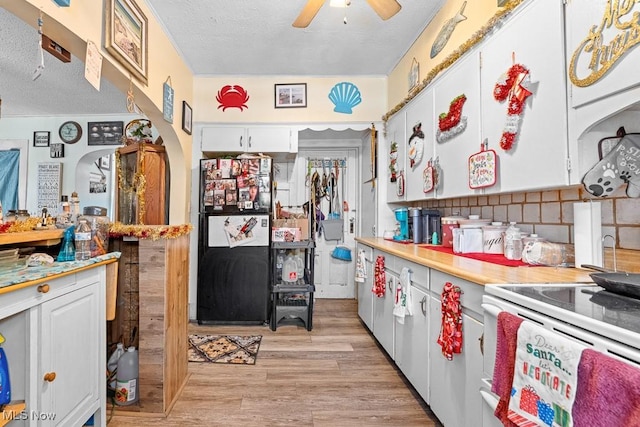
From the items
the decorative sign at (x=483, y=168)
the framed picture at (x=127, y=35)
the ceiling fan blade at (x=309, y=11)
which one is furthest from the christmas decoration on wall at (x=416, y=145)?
the framed picture at (x=127, y=35)

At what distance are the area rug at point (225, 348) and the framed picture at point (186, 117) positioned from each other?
209cm

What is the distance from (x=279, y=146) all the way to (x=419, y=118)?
5.13ft

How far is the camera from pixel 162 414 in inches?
70.1

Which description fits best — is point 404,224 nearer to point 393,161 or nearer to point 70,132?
point 393,161

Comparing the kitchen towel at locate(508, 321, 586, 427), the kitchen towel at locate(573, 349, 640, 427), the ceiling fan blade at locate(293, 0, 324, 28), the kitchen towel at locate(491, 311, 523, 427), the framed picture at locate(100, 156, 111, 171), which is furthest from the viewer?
the framed picture at locate(100, 156, 111, 171)

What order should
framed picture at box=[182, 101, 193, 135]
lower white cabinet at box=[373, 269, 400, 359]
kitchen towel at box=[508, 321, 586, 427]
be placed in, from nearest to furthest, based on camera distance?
1. kitchen towel at box=[508, 321, 586, 427]
2. lower white cabinet at box=[373, 269, 400, 359]
3. framed picture at box=[182, 101, 193, 135]

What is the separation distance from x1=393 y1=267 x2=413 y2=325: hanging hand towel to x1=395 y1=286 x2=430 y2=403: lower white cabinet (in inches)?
1.1

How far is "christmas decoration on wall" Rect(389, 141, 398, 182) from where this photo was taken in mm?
3211

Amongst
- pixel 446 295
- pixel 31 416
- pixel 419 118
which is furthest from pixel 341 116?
pixel 31 416

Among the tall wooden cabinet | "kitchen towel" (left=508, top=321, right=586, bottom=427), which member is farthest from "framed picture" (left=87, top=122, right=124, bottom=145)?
"kitchen towel" (left=508, top=321, right=586, bottom=427)

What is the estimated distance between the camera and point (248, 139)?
3.51 meters

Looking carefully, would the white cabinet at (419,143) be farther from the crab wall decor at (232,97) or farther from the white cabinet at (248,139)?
the crab wall decor at (232,97)

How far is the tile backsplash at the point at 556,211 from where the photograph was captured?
129 centimetres

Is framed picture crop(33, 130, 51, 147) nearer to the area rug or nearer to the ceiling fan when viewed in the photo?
the area rug
